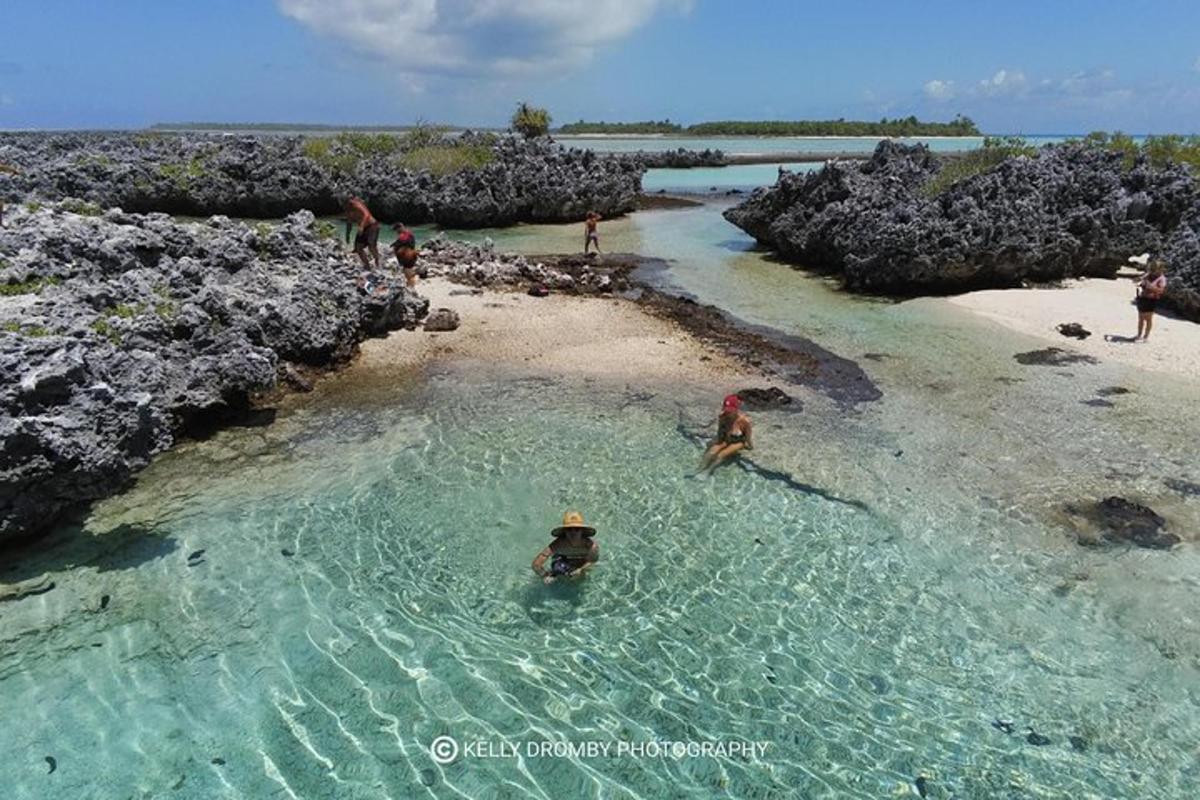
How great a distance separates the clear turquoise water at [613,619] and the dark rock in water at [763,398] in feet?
2.32

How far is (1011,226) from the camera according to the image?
23.1m

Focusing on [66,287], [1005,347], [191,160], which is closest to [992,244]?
[1005,347]

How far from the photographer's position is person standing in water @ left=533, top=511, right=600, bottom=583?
332 inches

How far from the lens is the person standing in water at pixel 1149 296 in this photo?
16984 mm

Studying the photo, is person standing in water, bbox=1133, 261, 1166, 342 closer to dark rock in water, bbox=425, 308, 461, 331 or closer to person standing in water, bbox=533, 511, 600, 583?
person standing in water, bbox=533, 511, 600, 583

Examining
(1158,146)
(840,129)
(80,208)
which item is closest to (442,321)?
(80,208)

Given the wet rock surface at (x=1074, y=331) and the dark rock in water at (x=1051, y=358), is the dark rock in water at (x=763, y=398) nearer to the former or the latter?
the dark rock in water at (x=1051, y=358)

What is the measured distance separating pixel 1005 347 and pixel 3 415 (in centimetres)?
1943

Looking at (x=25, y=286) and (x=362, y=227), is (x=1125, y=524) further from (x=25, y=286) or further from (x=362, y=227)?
(x=362, y=227)

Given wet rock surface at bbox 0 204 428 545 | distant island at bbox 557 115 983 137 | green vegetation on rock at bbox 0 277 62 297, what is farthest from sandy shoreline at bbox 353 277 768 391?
distant island at bbox 557 115 983 137

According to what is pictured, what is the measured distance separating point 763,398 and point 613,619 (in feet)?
24.3

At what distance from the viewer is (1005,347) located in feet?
58.7

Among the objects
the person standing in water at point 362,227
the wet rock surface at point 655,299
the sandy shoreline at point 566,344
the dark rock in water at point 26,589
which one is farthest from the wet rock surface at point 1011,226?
the dark rock in water at point 26,589

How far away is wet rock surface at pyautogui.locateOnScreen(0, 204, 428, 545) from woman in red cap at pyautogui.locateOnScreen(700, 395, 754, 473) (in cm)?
776
